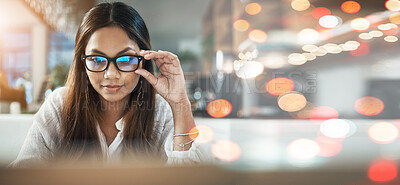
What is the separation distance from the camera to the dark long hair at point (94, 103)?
0.56 metres

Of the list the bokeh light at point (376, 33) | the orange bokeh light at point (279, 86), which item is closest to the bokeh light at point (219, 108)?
the orange bokeh light at point (279, 86)

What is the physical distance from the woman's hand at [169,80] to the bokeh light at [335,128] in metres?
0.39

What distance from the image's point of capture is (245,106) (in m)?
0.67

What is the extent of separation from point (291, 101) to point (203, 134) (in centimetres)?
25

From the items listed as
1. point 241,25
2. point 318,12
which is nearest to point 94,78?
point 241,25

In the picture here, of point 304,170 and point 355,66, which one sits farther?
point 355,66

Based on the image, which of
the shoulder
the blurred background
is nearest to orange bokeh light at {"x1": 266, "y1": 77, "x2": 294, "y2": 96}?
the blurred background

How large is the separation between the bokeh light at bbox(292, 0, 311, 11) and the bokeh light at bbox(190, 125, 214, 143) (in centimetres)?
40

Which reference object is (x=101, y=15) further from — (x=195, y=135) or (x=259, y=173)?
(x=259, y=173)

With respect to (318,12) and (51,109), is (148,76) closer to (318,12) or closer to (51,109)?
(51,109)

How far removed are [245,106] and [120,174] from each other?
0.34 m

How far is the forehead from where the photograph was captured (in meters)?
0.55

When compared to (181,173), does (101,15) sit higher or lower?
higher

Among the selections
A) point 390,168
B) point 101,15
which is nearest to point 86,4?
point 101,15
